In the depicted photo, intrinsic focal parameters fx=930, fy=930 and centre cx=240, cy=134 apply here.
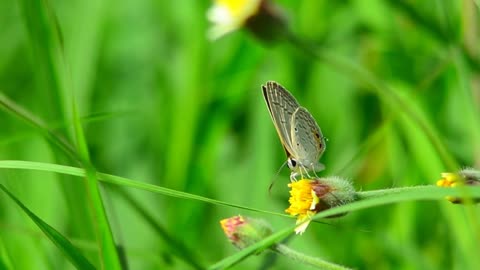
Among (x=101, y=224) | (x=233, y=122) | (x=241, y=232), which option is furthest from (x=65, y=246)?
(x=233, y=122)

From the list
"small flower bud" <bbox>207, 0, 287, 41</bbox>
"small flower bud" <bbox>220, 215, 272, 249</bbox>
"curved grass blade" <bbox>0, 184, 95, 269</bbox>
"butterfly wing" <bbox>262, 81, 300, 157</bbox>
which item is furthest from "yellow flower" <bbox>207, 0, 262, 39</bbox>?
"curved grass blade" <bbox>0, 184, 95, 269</bbox>

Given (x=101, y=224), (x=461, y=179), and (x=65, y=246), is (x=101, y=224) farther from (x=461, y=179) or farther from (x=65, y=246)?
(x=461, y=179)

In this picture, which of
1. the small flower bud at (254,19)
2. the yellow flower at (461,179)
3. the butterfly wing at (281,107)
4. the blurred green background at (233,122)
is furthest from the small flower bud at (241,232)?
the small flower bud at (254,19)

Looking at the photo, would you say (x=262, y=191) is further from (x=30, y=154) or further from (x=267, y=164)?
(x=30, y=154)

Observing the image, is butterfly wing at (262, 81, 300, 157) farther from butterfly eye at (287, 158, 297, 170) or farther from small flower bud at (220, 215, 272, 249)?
small flower bud at (220, 215, 272, 249)

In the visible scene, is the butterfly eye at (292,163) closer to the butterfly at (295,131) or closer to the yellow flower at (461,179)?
the butterfly at (295,131)
